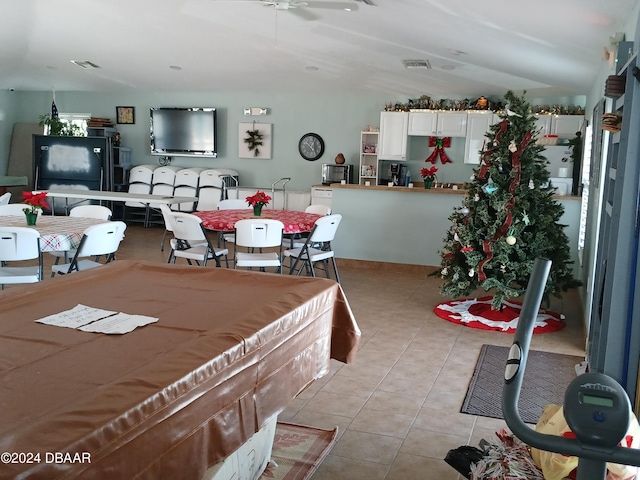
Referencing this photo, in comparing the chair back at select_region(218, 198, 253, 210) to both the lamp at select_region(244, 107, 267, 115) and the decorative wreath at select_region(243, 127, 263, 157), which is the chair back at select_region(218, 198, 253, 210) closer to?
the decorative wreath at select_region(243, 127, 263, 157)

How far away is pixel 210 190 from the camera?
1056 cm

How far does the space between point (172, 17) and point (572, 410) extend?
7.27 meters

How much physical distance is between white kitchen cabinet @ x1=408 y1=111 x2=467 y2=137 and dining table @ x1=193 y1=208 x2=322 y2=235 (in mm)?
3709

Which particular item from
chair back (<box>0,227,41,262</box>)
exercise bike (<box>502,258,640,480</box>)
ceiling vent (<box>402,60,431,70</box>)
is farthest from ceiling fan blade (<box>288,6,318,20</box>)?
exercise bike (<box>502,258,640,480</box>)

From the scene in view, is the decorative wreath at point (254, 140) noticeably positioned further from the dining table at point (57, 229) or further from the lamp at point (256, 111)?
the dining table at point (57, 229)

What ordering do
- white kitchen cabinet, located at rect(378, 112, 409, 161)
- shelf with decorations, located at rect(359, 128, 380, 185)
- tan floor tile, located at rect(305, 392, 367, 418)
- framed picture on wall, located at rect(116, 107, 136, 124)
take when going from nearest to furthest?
tan floor tile, located at rect(305, 392, 367, 418), white kitchen cabinet, located at rect(378, 112, 409, 161), shelf with decorations, located at rect(359, 128, 380, 185), framed picture on wall, located at rect(116, 107, 136, 124)

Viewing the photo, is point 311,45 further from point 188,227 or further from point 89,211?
point 89,211

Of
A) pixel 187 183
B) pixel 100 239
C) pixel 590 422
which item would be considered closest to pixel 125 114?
pixel 187 183

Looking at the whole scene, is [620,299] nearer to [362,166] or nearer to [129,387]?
[129,387]

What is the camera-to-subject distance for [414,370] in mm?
4164

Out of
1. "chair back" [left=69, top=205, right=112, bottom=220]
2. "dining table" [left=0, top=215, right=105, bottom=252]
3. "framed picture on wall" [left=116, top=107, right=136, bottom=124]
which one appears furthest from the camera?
"framed picture on wall" [left=116, top=107, right=136, bottom=124]

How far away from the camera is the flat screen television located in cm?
1116

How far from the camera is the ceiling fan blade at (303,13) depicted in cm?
630

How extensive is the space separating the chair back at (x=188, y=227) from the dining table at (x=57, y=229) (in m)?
0.68
